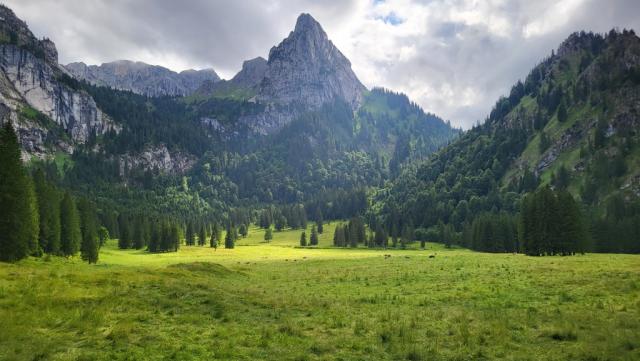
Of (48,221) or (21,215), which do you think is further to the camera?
(48,221)

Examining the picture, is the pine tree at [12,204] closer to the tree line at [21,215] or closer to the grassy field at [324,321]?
the tree line at [21,215]

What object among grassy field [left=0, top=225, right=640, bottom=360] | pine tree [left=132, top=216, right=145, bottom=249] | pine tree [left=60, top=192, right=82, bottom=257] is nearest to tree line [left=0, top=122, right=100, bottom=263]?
pine tree [left=60, top=192, right=82, bottom=257]

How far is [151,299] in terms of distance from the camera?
28.1 metres

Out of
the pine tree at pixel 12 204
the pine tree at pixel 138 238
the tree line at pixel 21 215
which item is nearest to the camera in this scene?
the pine tree at pixel 12 204

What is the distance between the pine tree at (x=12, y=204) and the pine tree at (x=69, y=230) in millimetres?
22983

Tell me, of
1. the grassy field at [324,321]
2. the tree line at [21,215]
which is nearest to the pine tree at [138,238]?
the tree line at [21,215]

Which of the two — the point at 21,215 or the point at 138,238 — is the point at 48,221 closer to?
the point at 21,215

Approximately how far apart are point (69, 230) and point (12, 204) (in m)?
27.3

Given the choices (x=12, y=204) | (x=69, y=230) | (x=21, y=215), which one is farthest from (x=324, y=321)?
(x=69, y=230)

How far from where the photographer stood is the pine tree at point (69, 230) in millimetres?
78387

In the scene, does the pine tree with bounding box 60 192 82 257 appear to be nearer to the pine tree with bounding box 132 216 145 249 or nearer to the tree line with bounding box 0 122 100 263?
the tree line with bounding box 0 122 100 263

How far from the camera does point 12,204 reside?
54.2 metres

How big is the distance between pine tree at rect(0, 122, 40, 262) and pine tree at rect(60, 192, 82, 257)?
75.4 ft

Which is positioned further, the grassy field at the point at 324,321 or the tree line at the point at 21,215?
the tree line at the point at 21,215
